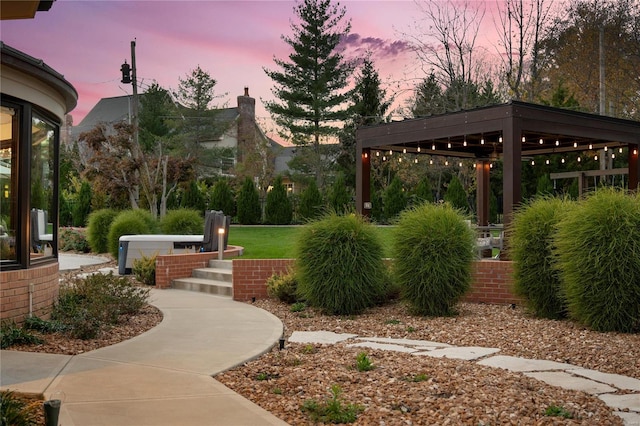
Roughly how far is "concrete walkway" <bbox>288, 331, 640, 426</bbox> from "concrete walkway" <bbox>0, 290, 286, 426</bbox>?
2.38ft

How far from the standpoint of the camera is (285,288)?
371 inches

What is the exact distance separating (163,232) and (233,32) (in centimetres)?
582

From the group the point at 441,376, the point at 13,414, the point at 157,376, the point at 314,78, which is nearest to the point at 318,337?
the point at 441,376

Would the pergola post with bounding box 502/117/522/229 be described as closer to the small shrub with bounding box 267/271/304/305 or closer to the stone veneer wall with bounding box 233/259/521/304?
the stone veneer wall with bounding box 233/259/521/304

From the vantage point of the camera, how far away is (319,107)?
32.6 m

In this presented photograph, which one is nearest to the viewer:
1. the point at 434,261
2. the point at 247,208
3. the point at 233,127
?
the point at 434,261

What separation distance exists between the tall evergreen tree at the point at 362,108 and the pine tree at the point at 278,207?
8223mm

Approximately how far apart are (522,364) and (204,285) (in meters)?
6.45

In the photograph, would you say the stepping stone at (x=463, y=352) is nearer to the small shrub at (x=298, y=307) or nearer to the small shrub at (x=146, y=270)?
the small shrub at (x=298, y=307)

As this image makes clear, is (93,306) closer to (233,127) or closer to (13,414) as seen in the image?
(13,414)

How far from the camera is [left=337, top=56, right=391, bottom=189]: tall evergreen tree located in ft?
111

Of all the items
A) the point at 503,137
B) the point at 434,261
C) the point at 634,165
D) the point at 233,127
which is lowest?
the point at 434,261

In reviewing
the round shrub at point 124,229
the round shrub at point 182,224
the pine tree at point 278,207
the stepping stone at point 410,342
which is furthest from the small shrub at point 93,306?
the pine tree at point 278,207

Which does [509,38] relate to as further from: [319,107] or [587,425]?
[587,425]
